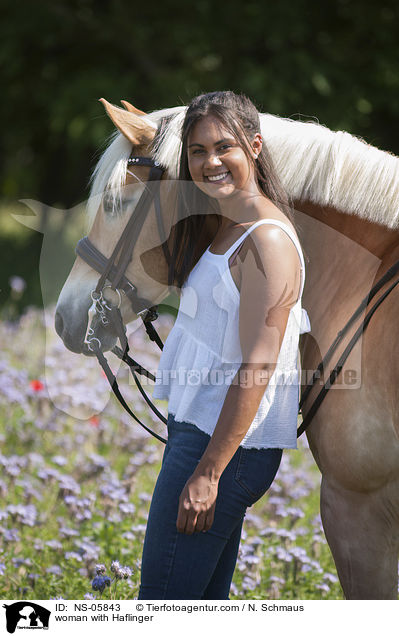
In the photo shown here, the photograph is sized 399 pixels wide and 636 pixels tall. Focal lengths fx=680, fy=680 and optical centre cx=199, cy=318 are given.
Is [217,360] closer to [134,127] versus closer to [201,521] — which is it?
[201,521]

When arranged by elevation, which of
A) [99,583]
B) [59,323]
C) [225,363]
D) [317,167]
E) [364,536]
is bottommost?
[99,583]

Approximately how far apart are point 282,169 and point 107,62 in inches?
341

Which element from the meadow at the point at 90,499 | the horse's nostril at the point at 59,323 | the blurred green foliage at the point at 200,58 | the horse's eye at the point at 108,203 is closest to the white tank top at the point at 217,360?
the horse's eye at the point at 108,203

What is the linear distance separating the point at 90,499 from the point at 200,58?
25.3 feet

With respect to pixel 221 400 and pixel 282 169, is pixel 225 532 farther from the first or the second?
pixel 282 169

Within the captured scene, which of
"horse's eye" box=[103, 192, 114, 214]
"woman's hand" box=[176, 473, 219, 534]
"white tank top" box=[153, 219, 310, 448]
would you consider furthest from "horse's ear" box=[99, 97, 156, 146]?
"woman's hand" box=[176, 473, 219, 534]

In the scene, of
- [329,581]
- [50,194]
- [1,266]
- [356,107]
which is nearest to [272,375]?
[329,581]

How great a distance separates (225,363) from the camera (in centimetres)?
193

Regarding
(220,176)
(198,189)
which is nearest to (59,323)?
(198,189)

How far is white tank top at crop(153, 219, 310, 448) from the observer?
1921 mm

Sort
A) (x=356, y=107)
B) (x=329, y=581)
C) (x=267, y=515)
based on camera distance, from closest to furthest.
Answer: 1. (x=329, y=581)
2. (x=267, y=515)
3. (x=356, y=107)

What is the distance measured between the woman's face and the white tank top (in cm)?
18

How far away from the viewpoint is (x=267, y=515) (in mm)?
3781

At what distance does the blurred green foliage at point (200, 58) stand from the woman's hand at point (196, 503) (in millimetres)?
6368
